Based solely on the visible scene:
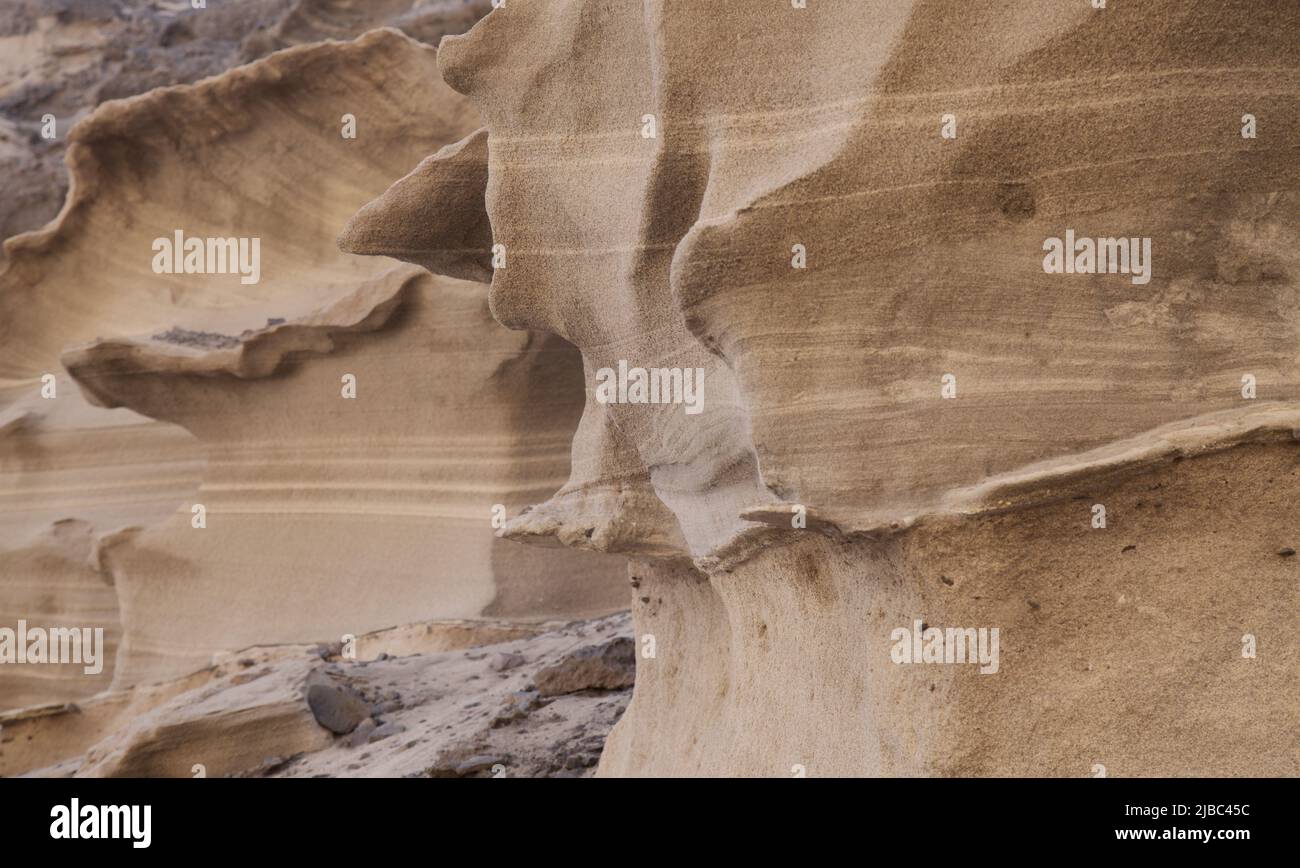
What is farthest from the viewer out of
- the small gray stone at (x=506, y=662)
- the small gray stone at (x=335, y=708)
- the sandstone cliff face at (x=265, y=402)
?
the sandstone cliff face at (x=265, y=402)

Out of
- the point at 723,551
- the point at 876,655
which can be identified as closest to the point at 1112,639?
the point at 876,655

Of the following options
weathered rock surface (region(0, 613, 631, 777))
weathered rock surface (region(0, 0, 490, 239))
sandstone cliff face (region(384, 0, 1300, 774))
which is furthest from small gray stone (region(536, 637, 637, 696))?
weathered rock surface (region(0, 0, 490, 239))

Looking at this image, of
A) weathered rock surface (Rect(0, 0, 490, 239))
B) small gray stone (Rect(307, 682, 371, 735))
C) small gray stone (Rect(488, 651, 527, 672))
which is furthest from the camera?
weathered rock surface (Rect(0, 0, 490, 239))

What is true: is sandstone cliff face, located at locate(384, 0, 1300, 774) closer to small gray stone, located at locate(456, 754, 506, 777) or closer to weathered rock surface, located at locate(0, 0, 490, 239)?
small gray stone, located at locate(456, 754, 506, 777)

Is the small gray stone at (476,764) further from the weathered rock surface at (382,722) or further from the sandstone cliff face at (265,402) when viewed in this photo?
the sandstone cliff face at (265,402)

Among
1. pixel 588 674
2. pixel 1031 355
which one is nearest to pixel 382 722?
pixel 588 674

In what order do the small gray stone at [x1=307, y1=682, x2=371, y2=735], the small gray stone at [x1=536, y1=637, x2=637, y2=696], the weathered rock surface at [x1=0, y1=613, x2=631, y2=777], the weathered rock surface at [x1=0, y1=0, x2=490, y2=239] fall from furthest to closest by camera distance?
the weathered rock surface at [x1=0, y1=0, x2=490, y2=239], the small gray stone at [x1=307, y1=682, x2=371, y2=735], the small gray stone at [x1=536, y1=637, x2=637, y2=696], the weathered rock surface at [x1=0, y1=613, x2=631, y2=777]

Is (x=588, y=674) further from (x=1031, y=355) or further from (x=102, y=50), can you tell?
(x=102, y=50)

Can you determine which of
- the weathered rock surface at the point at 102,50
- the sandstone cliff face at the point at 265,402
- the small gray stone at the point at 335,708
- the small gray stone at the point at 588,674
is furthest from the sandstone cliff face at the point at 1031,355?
the weathered rock surface at the point at 102,50

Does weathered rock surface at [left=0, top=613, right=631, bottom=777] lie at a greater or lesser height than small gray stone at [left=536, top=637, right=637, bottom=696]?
lesser
